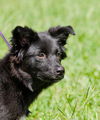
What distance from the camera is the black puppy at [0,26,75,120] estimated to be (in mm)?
6004

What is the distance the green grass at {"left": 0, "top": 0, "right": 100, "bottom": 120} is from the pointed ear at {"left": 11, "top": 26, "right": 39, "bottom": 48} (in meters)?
0.95

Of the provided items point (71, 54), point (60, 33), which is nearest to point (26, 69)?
point (60, 33)

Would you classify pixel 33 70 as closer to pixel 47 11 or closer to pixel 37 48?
pixel 37 48

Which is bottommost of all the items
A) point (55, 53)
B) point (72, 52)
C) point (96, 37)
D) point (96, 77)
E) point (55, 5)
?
point (55, 5)

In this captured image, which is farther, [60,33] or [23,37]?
[60,33]

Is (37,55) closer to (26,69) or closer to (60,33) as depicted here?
(26,69)

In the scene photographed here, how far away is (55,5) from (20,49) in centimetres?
1059

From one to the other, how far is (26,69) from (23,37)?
0.55 meters

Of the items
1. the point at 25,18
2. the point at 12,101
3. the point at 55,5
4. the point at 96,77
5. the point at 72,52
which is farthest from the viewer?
the point at 55,5

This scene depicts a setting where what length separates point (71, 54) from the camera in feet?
32.7

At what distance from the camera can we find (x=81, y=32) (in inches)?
478

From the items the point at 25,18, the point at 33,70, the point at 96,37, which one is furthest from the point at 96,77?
the point at 25,18

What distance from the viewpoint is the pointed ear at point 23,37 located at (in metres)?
6.14

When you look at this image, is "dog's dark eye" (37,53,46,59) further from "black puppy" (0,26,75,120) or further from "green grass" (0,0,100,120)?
"green grass" (0,0,100,120)
